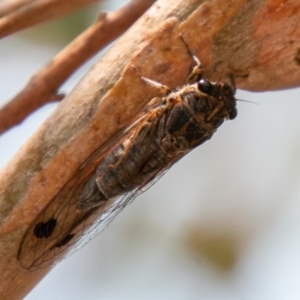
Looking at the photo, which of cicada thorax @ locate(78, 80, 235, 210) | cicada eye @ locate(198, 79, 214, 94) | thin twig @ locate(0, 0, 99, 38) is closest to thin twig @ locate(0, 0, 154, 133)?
thin twig @ locate(0, 0, 99, 38)

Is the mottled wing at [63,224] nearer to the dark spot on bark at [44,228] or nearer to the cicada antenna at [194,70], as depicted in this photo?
the dark spot on bark at [44,228]

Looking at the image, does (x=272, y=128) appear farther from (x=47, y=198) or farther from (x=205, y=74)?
(x=47, y=198)

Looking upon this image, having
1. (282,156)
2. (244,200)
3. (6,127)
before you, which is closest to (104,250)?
(244,200)

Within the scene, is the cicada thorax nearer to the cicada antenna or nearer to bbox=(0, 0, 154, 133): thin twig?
the cicada antenna

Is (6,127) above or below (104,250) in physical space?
above

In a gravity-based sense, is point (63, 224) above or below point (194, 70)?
below

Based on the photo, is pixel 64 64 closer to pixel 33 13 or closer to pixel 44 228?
pixel 33 13

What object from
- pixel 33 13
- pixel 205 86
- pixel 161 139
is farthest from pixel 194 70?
pixel 33 13
